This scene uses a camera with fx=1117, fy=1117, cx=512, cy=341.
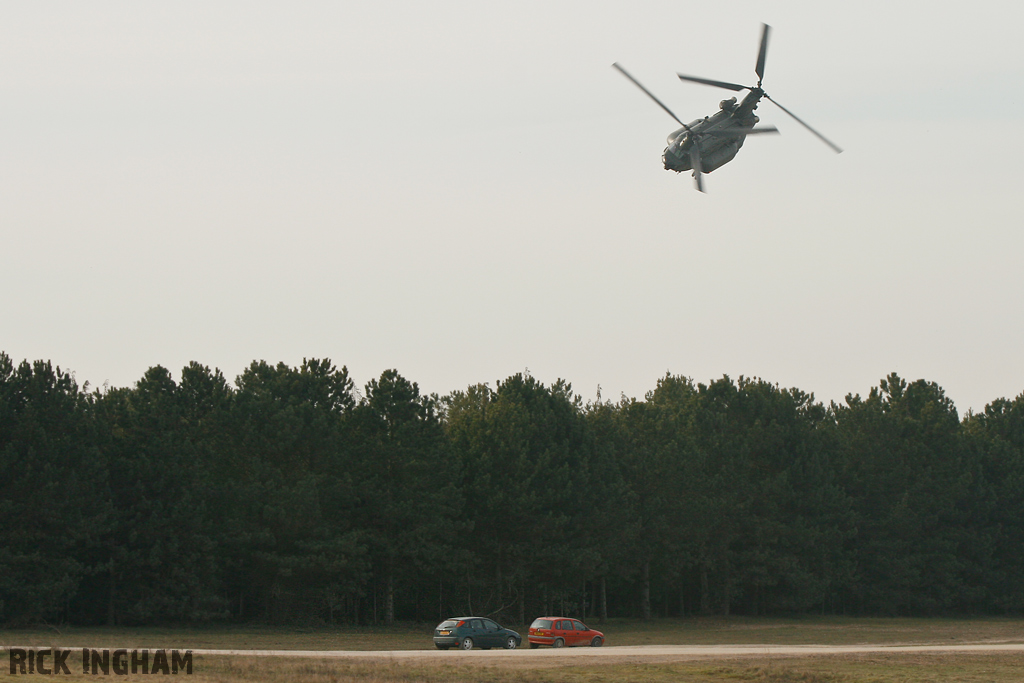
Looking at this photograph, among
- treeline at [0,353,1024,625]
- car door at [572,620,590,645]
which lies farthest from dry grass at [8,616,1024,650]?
car door at [572,620,590,645]

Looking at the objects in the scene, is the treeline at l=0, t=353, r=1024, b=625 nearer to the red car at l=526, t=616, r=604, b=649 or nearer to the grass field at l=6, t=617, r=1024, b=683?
the grass field at l=6, t=617, r=1024, b=683

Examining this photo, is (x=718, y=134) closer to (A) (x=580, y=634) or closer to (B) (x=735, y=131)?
(B) (x=735, y=131)

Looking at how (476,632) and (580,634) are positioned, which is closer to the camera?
(476,632)

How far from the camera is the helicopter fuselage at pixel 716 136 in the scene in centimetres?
3456

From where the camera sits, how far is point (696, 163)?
112 feet

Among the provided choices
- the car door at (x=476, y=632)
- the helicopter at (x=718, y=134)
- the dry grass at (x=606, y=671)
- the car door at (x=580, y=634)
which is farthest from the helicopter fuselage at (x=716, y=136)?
the car door at (x=580, y=634)

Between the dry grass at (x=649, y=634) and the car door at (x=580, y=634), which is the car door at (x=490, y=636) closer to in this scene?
the car door at (x=580, y=634)

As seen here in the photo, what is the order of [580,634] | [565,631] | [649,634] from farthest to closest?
[649,634], [580,634], [565,631]

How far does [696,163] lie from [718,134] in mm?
1339

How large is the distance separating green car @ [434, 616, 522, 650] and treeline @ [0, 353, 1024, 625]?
1760 cm

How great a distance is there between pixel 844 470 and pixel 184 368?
5782cm

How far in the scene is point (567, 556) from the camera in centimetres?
6862

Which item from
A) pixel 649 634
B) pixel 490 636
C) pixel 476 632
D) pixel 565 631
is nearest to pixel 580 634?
pixel 565 631

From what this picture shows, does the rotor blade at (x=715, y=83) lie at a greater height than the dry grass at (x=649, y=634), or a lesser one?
greater
